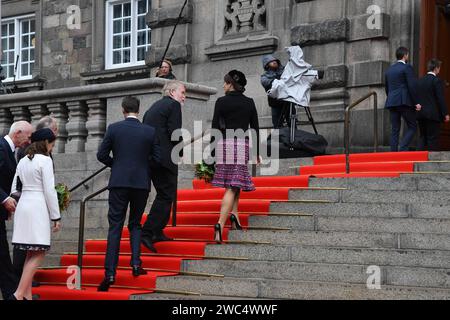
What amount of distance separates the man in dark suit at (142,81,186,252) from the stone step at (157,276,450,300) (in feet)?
3.66

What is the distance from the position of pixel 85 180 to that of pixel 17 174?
3.73 meters

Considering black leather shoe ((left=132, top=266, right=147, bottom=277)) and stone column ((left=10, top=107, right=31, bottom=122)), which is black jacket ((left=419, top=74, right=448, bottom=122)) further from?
stone column ((left=10, top=107, right=31, bottom=122))

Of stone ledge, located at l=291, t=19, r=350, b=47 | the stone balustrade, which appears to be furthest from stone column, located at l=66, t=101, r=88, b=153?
stone ledge, located at l=291, t=19, r=350, b=47

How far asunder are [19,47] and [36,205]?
14548mm

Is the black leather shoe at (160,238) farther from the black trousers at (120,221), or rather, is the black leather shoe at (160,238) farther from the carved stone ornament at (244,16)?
the carved stone ornament at (244,16)

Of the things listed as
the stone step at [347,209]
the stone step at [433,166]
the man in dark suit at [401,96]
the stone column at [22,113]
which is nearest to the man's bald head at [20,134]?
the stone step at [347,209]

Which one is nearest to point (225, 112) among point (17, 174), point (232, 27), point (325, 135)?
point (17, 174)

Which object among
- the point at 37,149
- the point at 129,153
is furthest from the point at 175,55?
the point at 37,149

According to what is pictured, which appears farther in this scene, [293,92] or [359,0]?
[359,0]

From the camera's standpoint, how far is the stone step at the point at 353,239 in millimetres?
10562

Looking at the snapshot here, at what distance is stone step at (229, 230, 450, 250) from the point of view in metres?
10.6
